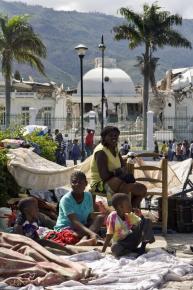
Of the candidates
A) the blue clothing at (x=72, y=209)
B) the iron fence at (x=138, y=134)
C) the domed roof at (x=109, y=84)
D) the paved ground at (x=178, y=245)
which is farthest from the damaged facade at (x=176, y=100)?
the blue clothing at (x=72, y=209)

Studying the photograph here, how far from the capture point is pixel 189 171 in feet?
33.2

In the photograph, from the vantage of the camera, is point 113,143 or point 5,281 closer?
point 5,281

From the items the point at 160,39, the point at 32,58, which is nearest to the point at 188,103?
the point at 160,39

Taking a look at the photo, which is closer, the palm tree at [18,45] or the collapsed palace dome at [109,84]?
the palm tree at [18,45]

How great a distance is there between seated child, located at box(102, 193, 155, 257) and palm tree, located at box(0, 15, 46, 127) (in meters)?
26.2

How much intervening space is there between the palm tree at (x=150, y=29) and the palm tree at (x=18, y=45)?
439 cm

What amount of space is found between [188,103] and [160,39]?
63.9 feet

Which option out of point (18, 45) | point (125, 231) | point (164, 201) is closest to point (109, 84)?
A: point (18, 45)

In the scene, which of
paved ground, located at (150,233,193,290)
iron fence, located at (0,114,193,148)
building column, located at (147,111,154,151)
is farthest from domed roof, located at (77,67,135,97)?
paved ground, located at (150,233,193,290)

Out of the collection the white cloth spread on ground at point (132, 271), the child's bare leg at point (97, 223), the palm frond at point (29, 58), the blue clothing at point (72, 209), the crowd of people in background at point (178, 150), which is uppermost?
the palm frond at point (29, 58)

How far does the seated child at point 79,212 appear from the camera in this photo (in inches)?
301

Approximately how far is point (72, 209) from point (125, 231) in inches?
37.8

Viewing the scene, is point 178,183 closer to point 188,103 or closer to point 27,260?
point 27,260

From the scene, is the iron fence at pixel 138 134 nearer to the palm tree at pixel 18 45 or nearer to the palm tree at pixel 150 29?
the palm tree at pixel 150 29
